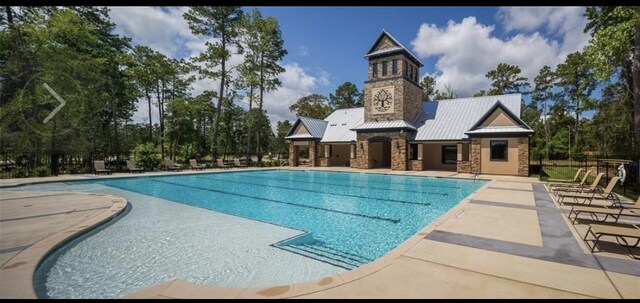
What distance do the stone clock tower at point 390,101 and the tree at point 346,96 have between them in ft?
96.0

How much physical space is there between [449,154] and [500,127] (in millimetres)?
5488

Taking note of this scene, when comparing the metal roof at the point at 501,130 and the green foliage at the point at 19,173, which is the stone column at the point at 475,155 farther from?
the green foliage at the point at 19,173

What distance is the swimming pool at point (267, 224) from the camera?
4.89m

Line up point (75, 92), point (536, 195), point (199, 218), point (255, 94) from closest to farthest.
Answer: point (199, 218), point (536, 195), point (75, 92), point (255, 94)

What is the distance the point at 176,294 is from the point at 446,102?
Result: 1122 inches

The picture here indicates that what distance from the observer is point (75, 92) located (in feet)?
68.1

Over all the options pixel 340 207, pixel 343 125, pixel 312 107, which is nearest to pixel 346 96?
pixel 312 107

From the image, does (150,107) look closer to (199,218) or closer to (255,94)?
(255,94)

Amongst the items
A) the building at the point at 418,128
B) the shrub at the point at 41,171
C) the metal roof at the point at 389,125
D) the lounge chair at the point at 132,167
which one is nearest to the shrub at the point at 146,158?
the lounge chair at the point at 132,167

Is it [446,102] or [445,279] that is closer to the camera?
[445,279]

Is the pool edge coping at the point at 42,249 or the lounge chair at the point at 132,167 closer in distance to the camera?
→ the pool edge coping at the point at 42,249

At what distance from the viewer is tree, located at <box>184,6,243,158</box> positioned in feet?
87.8

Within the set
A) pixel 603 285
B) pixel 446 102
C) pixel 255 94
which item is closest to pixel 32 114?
pixel 255 94

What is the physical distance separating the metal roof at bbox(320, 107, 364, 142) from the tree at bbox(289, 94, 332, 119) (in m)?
17.5
